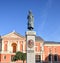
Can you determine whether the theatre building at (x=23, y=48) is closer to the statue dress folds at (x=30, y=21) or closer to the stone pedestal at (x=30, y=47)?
the statue dress folds at (x=30, y=21)

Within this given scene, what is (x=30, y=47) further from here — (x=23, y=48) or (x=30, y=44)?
(x=23, y=48)

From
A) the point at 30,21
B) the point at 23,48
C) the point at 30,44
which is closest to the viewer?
the point at 30,44

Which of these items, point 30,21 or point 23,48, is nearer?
point 30,21

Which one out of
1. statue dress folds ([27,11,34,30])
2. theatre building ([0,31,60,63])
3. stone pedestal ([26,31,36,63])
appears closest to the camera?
stone pedestal ([26,31,36,63])

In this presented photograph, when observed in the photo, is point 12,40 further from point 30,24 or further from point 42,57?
point 30,24

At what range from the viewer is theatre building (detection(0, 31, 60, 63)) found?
228 feet

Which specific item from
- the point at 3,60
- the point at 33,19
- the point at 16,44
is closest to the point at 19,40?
the point at 16,44

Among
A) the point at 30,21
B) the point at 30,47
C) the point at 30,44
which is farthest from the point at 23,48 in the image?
the point at 30,44

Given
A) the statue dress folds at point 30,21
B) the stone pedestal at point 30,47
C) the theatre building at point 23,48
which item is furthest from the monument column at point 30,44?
the theatre building at point 23,48

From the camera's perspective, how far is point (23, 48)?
7062 centimetres

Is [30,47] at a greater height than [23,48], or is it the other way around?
[30,47]

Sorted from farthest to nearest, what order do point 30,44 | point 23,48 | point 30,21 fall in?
point 23,48 < point 30,21 < point 30,44

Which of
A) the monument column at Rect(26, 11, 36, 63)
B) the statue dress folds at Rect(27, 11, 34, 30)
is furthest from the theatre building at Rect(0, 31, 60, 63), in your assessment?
the monument column at Rect(26, 11, 36, 63)

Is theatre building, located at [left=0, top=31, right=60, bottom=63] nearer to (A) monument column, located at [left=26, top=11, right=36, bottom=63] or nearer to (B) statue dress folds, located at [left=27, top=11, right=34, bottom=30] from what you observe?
(B) statue dress folds, located at [left=27, top=11, right=34, bottom=30]
